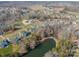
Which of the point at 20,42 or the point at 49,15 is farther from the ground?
the point at 49,15

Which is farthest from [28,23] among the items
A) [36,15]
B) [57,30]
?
[57,30]

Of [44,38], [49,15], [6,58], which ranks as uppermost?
[49,15]

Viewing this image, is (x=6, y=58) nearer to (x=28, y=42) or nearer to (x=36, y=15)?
(x=28, y=42)

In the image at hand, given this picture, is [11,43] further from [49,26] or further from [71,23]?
[71,23]

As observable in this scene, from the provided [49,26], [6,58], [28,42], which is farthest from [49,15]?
[6,58]

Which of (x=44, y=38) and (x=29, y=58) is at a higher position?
(x=44, y=38)
